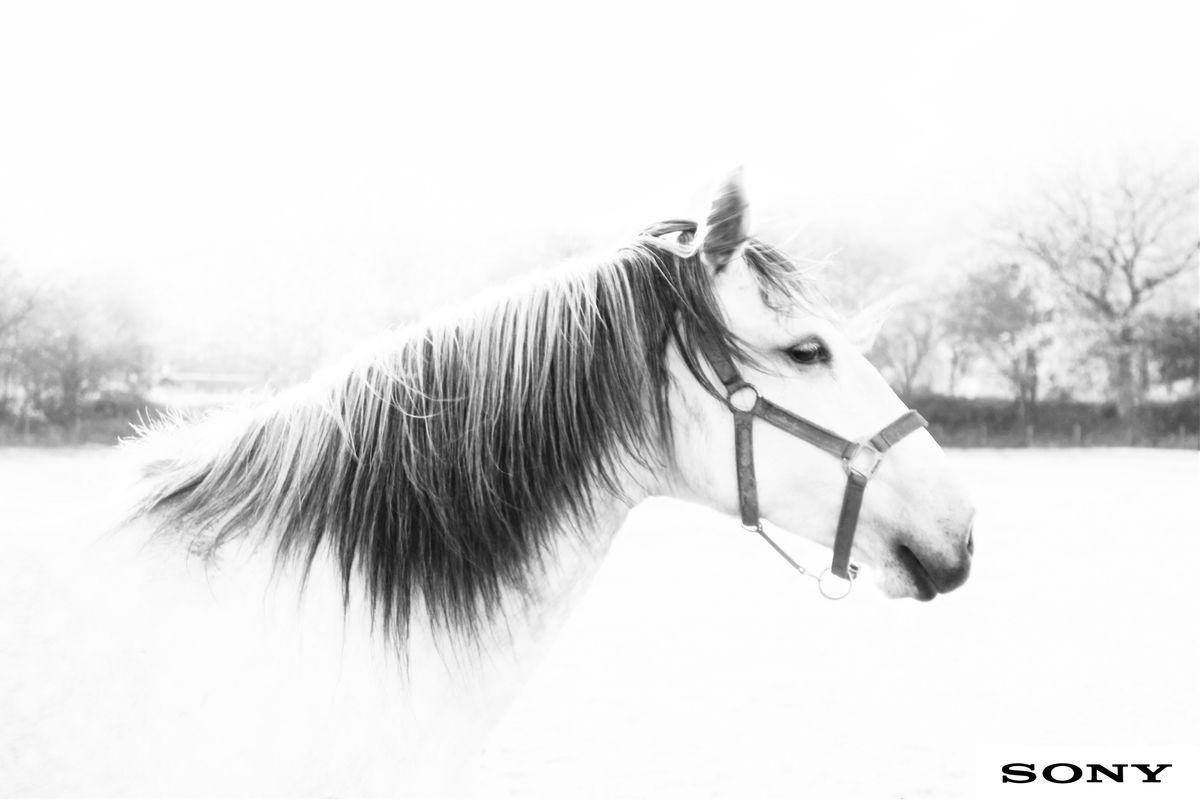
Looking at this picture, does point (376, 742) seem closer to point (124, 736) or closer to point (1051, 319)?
point (124, 736)

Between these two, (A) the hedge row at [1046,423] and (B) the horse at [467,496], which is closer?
(B) the horse at [467,496]

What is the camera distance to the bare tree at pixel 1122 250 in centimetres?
2150

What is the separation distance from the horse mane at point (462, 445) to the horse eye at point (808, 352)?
123 millimetres

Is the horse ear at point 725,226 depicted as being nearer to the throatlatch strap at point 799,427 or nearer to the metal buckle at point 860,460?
the throatlatch strap at point 799,427

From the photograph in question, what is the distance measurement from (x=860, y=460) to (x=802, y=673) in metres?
4.44

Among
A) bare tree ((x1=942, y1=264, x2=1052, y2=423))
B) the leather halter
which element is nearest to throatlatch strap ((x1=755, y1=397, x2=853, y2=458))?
the leather halter

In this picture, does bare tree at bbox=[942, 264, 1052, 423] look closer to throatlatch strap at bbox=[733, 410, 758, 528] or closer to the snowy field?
the snowy field

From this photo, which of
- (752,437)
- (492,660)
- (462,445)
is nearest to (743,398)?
(752,437)

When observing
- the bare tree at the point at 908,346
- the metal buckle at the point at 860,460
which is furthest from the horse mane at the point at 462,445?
the bare tree at the point at 908,346

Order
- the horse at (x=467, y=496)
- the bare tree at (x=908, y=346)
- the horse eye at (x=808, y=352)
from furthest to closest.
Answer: the bare tree at (x=908, y=346) → the horse eye at (x=808, y=352) → the horse at (x=467, y=496)

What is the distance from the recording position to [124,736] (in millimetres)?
1464

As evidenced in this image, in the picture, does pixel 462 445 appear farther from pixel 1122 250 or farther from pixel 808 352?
pixel 1122 250

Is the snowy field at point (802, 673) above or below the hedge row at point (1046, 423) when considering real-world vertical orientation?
above

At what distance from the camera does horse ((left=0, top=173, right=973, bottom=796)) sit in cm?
154
